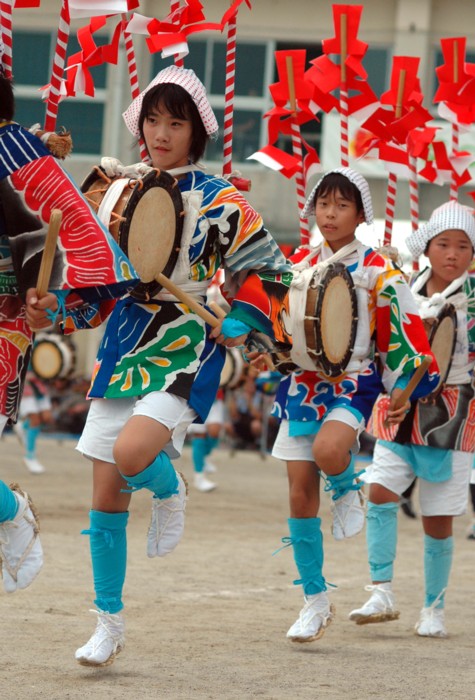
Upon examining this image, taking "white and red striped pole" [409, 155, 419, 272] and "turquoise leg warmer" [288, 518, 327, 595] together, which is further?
"white and red striped pole" [409, 155, 419, 272]

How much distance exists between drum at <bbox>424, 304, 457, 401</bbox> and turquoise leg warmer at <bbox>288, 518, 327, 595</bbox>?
35.9 inches

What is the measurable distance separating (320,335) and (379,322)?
414 mm

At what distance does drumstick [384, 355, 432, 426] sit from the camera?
536 centimetres

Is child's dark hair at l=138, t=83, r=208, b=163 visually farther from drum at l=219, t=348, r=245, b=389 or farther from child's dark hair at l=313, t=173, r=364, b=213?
drum at l=219, t=348, r=245, b=389

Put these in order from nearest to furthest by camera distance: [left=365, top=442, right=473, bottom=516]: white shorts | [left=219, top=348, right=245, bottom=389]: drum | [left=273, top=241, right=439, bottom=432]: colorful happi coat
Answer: [left=273, top=241, right=439, bottom=432]: colorful happi coat, [left=365, top=442, right=473, bottom=516]: white shorts, [left=219, top=348, right=245, bottom=389]: drum

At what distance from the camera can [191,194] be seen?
459 centimetres

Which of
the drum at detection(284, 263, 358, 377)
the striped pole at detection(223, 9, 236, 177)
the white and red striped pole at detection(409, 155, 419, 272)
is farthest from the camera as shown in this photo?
the white and red striped pole at detection(409, 155, 419, 272)

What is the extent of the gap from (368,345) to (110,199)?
4.91 feet

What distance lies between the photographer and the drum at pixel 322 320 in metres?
5.10

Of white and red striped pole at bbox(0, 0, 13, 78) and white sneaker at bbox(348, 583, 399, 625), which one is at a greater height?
white and red striped pole at bbox(0, 0, 13, 78)

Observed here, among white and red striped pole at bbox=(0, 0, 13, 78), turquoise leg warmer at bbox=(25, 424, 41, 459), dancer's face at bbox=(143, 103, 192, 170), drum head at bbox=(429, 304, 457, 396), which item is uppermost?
white and red striped pole at bbox=(0, 0, 13, 78)

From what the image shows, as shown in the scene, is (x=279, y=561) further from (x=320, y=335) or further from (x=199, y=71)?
(x=199, y=71)

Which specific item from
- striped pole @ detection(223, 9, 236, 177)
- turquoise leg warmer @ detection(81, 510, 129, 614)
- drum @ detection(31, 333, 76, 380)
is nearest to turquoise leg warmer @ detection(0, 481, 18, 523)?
turquoise leg warmer @ detection(81, 510, 129, 614)

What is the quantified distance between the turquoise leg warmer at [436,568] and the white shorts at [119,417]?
173 cm
